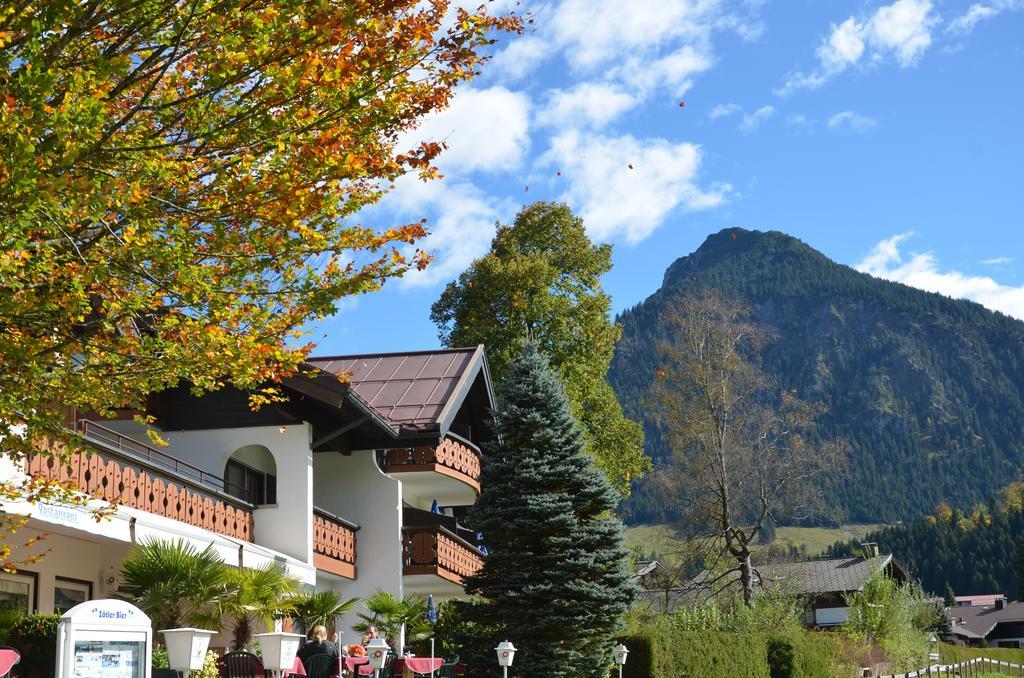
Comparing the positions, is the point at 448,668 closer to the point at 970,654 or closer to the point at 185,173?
the point at 185,173

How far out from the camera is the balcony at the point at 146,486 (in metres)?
15.1

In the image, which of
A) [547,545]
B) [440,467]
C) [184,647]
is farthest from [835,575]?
[184,647]

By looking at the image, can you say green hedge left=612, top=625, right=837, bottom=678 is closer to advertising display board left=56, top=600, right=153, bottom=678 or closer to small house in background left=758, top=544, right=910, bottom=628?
advertising display board left=56, top=600, right=153, bottom=678

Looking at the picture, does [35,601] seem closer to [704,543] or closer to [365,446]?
[365,446]

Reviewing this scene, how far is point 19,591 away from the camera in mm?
16609

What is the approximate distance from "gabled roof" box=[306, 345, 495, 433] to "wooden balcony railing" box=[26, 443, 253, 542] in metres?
5.24

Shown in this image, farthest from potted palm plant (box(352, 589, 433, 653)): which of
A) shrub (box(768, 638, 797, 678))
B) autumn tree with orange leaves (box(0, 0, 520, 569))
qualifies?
autumn tree with orange leaves (box(0, 0, 520, 569))

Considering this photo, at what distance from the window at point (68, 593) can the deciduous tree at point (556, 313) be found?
18721 mm

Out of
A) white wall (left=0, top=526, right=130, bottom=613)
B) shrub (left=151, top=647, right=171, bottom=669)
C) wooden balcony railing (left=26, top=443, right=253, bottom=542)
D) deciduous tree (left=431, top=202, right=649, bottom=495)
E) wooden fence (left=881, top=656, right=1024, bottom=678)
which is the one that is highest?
deciduous tree (left=431, top=202, right=649, bottom=495)

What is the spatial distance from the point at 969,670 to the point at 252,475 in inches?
1079

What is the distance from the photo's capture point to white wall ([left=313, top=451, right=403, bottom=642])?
2505 centimetres

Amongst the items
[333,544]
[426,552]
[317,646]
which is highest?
[333,544]

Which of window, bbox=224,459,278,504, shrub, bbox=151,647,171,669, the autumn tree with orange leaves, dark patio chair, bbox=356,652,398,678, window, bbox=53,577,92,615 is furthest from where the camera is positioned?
window, bbox=224,459,278,504

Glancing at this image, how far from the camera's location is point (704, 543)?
38562 mm
